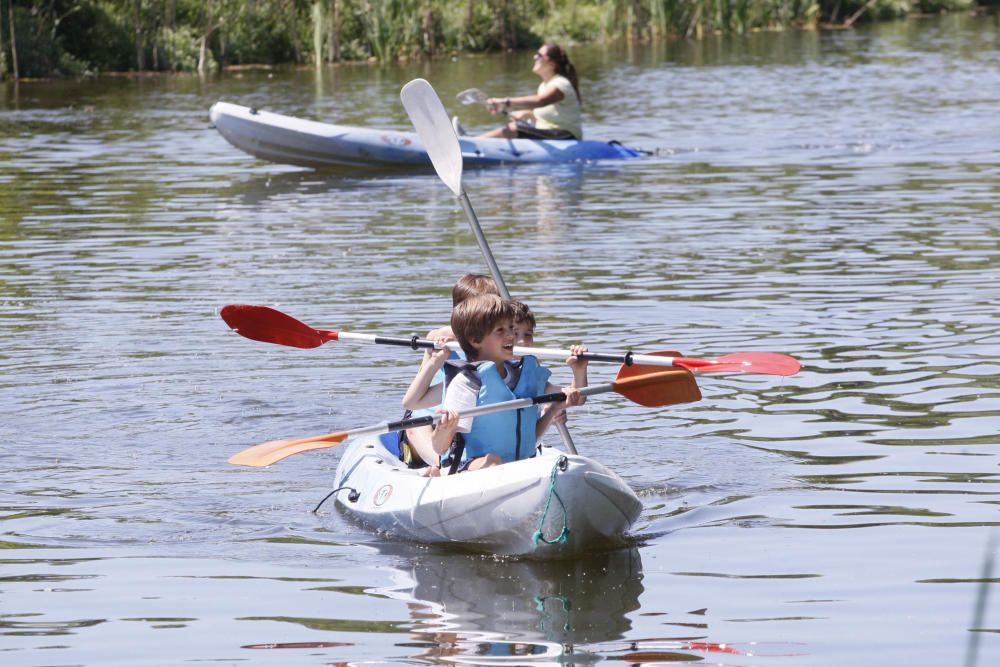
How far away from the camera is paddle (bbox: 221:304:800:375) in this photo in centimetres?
612

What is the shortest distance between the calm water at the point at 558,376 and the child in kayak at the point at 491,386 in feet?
1.46

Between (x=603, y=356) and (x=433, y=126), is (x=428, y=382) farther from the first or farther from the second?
(x=433, y=126)

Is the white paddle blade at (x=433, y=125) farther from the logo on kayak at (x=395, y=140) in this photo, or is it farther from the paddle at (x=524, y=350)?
the logo on kayak at (x=395, y=140)

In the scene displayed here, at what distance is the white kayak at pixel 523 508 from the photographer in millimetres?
5465

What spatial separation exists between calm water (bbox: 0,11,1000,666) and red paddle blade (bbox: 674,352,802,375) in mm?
448

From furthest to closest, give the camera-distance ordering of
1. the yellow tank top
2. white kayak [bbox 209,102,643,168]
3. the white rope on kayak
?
1. white kayak [bbox 209,102,643,168]
2. the yellow tank top
3. the white rope on kayak

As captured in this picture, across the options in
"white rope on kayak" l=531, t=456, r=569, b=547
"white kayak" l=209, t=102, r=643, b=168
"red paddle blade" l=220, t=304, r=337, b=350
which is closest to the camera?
"white rope on kayak" l=531, t=456, r=569, b=547

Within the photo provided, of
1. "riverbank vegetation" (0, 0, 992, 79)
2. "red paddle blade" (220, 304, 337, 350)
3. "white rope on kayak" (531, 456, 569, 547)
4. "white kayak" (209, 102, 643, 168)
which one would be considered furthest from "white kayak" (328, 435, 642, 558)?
"riverbank vegetation" (0, 0, 992, 79)

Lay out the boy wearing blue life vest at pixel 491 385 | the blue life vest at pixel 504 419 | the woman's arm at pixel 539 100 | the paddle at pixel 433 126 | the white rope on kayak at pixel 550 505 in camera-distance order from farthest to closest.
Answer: the woman's arm at pixel 539 100, the paddle at pixel 433 126, the blue life vest at pixel 504 419, the boy wearing blue life vest at pixel 491 385, the white rope on kayak at pixel 550 505

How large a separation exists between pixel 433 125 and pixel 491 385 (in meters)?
3.07

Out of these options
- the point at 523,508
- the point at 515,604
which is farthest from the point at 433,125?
the point at 515,604

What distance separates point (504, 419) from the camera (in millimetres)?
5988

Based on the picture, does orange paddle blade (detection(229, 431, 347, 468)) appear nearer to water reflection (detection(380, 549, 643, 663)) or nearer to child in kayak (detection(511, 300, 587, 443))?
water reflection (detection(380, 549, 643, 663))

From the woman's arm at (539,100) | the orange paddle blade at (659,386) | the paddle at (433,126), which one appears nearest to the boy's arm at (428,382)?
the orange paddle blade at (659,386)
